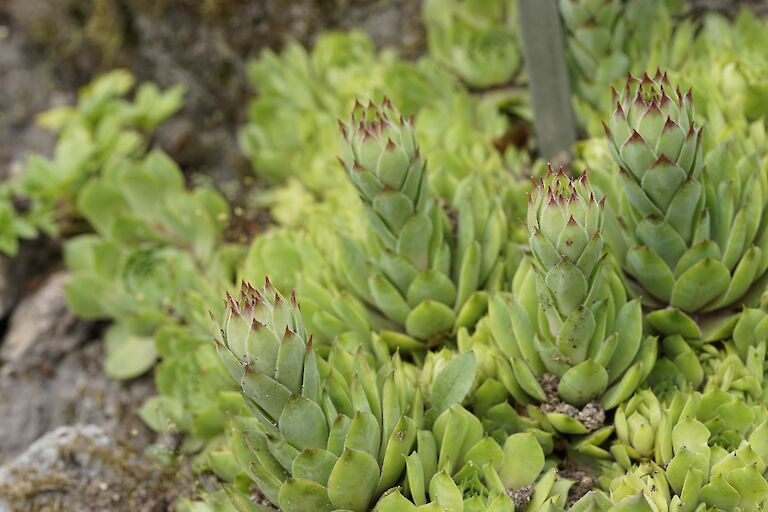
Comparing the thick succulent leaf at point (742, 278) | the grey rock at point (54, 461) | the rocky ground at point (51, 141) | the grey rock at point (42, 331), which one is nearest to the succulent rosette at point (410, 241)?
the thick succulent leaf at point (742, 278)

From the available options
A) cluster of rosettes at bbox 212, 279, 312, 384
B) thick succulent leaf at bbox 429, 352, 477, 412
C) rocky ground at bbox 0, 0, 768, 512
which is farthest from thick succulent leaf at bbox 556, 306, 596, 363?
rocky ground at bbox 0, 0, 768, 512

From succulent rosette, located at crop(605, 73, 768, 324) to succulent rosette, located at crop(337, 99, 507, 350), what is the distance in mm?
436

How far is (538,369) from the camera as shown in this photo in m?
2.16

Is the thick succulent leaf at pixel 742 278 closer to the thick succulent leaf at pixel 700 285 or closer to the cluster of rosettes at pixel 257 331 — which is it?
the thick succulent leaf at pixel 700 285

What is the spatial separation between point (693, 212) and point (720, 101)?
0.63 meters

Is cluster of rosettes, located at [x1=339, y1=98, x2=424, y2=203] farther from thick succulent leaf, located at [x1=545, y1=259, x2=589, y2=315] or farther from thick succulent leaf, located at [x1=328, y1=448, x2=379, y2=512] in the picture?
thick succulent leaf, located at [x1=328, y1=448, x2=379, y2=512]

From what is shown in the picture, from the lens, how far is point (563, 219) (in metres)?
1.82

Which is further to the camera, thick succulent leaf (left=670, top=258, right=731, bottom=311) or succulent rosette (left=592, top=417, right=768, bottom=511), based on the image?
thick succulent leaf (left=670, top=258, right=731, bottom=311)

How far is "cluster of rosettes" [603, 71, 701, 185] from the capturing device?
1.97m

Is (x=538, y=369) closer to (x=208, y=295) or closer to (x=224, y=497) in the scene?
(x=224, y=497)

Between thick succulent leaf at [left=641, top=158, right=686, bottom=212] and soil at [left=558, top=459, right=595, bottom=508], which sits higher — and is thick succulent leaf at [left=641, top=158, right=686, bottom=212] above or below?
above

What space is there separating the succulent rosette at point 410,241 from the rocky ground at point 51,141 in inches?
33.7

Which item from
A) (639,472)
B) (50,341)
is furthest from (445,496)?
(50,341)

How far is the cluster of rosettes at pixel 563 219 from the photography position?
1813mm
